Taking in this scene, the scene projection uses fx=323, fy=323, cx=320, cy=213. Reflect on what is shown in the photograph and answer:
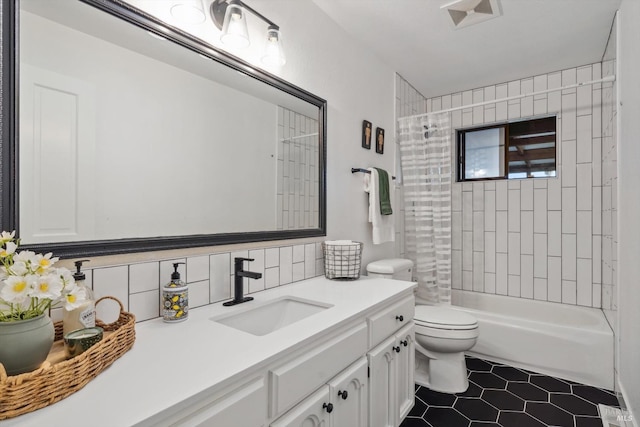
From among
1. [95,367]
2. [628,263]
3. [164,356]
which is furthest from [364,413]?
[628,263]

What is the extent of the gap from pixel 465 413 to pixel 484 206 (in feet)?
6.26

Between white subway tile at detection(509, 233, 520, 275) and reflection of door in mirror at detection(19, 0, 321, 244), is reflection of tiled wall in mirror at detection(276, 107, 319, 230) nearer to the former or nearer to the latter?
reflection of door in mirror at detection(19, 0, 321, 244)

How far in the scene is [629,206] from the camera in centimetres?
163

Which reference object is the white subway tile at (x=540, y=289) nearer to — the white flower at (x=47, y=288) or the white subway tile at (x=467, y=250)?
the white subway tile at (x=467, y=250)

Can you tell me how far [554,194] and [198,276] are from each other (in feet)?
9.60

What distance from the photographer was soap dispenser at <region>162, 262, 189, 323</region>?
1.07 m

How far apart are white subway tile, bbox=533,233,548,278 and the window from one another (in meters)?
0.55

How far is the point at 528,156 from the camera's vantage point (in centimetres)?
294

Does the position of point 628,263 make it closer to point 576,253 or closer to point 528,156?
point 576,253

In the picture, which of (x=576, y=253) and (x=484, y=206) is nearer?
(x=576, y=253)

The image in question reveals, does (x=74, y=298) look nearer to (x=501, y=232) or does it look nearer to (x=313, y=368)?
(x=313, y=368)

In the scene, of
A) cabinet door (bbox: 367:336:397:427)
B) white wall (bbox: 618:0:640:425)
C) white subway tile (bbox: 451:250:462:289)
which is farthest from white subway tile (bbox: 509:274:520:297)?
cabinet door (bbox: 367:336:397:427)

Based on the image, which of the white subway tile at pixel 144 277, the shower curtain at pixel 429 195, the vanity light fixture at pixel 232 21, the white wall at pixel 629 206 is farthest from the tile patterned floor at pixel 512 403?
the vanity light fixture at pixel 232 21

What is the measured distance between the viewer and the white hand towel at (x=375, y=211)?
2.23 m
